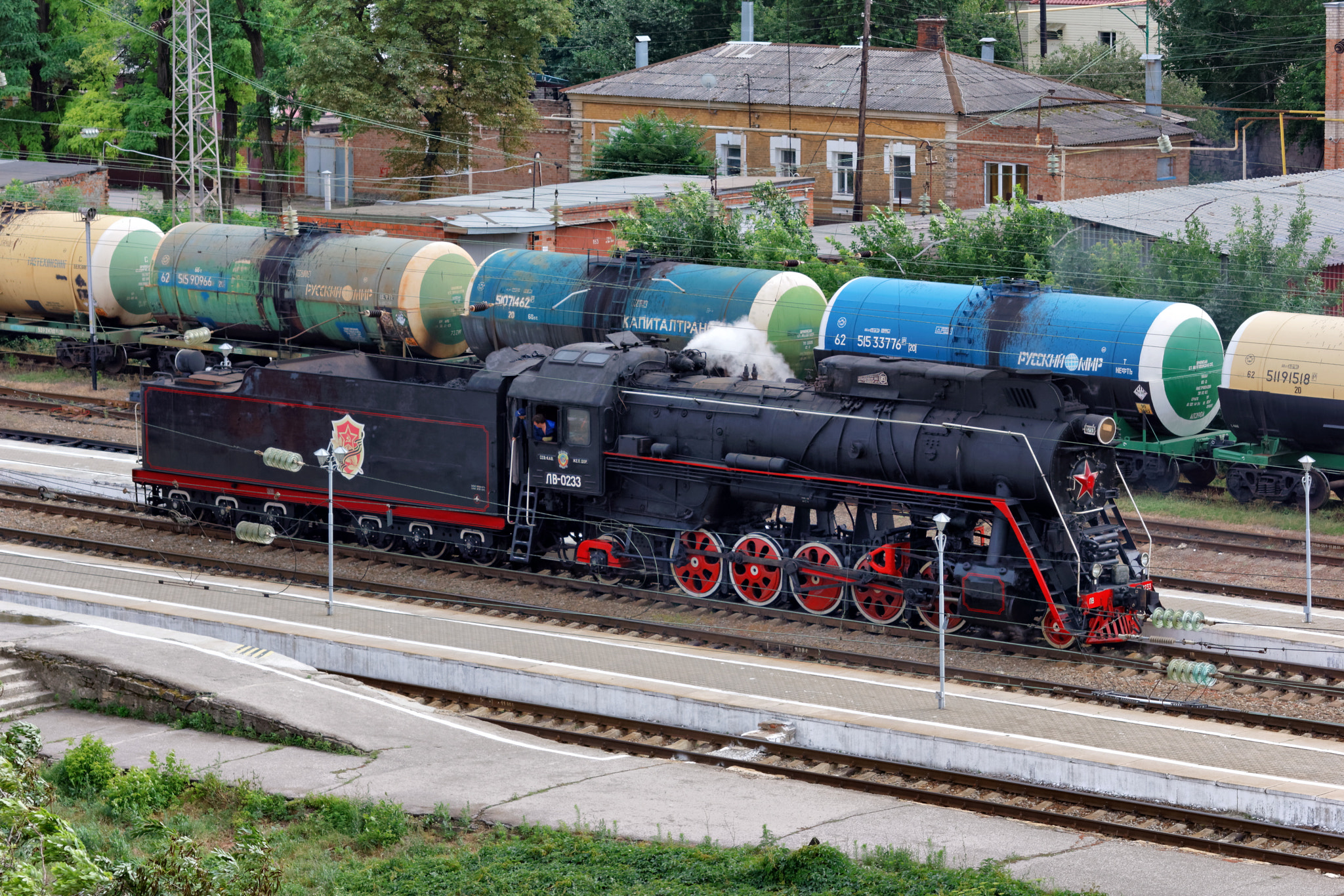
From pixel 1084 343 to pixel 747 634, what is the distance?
8.77 m

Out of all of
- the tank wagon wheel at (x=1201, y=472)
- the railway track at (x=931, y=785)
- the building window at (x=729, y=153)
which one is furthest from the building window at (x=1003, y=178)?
the railway track at (x=931, y=785)

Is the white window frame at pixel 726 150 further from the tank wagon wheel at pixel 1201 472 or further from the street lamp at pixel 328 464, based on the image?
the street lamp at pixel 328 464

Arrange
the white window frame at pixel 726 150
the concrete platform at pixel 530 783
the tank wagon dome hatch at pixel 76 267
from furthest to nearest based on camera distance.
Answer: the white window frame at pixel 726 150 < the tank wagon dome hatch at pixel 76 267 < the concrete platform at pixel 530 783

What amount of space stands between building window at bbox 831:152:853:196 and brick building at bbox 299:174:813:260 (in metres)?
3.57

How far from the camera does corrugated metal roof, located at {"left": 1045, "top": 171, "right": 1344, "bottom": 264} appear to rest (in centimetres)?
3516

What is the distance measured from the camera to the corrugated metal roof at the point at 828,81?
48.6 meters

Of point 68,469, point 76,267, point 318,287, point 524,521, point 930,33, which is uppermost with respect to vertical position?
point 930,33

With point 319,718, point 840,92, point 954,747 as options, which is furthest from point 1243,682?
point 840,92

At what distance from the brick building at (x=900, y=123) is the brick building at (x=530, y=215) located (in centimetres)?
372

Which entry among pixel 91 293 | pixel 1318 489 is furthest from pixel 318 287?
pixel 1318 489

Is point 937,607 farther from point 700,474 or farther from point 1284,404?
point 1284,404

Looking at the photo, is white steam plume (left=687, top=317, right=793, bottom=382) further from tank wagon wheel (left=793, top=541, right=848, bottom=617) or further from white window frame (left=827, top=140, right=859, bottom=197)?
white window frame (left=827, top=140, right=859, bottom=197)

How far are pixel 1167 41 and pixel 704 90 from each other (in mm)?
25870

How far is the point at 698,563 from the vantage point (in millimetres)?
21438
